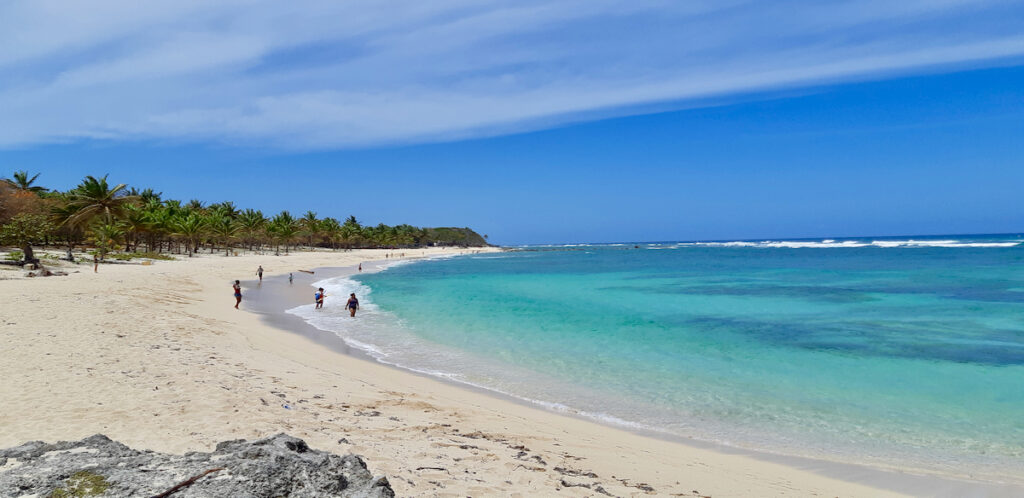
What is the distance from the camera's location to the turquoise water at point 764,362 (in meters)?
8.09

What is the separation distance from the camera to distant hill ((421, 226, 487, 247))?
169250 millimetres

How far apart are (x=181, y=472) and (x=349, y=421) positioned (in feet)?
12.8

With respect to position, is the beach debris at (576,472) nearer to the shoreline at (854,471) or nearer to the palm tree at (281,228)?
the shoreline at (854,471)

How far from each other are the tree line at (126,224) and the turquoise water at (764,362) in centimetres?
Result: 2621

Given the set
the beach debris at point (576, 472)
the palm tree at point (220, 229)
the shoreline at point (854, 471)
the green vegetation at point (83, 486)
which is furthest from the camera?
the palm tree at point (220, 229)

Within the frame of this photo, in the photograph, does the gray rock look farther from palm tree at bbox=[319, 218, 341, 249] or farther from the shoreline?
palm tree at bbox=[319, 218, 341, 249]

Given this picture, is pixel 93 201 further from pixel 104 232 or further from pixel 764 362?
pixel 764 362

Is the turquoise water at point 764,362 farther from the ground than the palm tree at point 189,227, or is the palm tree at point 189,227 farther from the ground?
the palm tree at point 189,227

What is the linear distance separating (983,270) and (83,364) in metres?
55.4

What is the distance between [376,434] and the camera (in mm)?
6406

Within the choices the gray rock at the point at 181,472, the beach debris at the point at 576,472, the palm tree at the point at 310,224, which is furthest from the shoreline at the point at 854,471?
the palm tree at the point at 310,224

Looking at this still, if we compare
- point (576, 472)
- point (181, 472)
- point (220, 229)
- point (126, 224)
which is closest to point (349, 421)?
point (576, 472)

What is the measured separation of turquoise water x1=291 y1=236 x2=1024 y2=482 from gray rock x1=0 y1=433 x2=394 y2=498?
6.08 m

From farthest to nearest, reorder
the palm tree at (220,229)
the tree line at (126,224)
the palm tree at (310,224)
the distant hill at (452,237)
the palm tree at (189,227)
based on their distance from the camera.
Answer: the distant hill at (452,237), the palm tree at (310,224), the palm tree at (220,229), the palm tree at (189,227), the tree line at (126,224)
